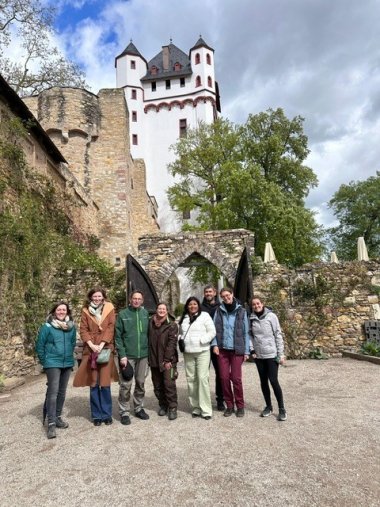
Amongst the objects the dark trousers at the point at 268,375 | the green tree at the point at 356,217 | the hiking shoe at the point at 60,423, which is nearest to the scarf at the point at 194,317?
the dark trousers at the point at 268,375

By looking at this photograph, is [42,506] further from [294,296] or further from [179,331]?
[294,296]

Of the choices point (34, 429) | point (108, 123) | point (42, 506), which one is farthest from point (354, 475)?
point (108, 123)

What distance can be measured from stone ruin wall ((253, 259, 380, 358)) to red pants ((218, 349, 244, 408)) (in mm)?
5303

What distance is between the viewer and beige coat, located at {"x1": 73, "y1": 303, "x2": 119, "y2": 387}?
14.4 ft

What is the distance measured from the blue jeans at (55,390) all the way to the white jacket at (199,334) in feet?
4.74

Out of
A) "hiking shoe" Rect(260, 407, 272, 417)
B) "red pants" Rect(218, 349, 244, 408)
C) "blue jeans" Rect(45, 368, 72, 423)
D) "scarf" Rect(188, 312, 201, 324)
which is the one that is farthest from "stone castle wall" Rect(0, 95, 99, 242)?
"hiking shoe" Rect(260, 407, 272, 417)

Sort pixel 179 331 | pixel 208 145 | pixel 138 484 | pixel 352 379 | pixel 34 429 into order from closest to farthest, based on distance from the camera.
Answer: pixel 138 484
pixel 34 429
pixel 179 331
pixel 352 379
pixel 208 145

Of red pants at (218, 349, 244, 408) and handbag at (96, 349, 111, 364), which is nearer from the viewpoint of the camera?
handbag at (96, 349, 111, 364)

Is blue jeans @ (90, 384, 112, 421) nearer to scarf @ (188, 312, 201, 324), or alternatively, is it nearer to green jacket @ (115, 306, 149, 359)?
green jacket @ (115, 306, 149, 359)

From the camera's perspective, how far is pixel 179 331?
4.86 m

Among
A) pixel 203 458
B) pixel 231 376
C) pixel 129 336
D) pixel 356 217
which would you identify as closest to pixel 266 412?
pixel 231 376

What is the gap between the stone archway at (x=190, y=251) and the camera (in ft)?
35.2

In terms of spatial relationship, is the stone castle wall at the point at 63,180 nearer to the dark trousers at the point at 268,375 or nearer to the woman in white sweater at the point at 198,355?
the woman in white sweater at the point at 198,355

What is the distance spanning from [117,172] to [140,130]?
17.4m
